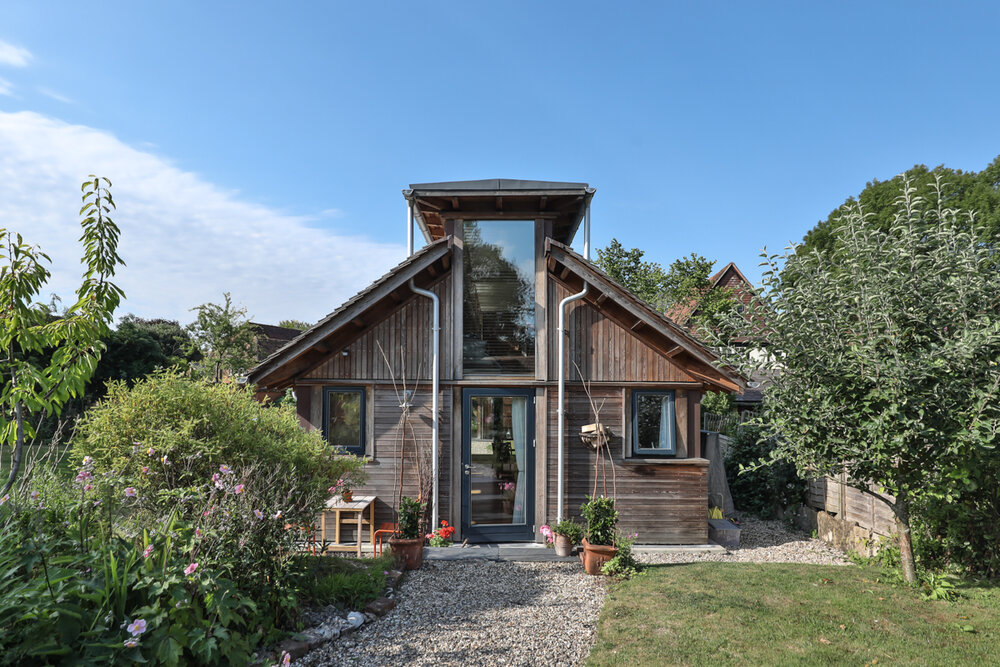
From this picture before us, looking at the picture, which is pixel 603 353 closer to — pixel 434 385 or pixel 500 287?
pixel 500 287

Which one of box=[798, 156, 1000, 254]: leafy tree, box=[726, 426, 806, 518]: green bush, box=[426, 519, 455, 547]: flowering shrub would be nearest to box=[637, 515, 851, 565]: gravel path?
box=[726, 426, 806, 518]: green bush

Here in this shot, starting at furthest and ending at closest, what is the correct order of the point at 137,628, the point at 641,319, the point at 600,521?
1. the point at 641,319
2. the point at 600,521
3. the point at 137,628

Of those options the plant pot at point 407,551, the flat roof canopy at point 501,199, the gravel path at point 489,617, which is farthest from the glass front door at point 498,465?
the flat roof canopy at point 501,199

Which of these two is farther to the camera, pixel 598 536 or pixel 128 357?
pixel 128 357

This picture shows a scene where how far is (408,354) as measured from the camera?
941cm

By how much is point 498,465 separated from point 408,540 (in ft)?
7.78

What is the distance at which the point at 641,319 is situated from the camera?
8.95 m

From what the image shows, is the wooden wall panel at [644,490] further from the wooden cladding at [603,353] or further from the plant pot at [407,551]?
the plant pot at [407,551]

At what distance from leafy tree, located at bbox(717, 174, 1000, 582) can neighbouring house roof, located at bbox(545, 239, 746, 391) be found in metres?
1.99

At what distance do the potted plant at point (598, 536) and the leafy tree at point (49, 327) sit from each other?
6329mm

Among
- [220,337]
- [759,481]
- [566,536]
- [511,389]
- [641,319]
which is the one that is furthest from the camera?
[220,337]

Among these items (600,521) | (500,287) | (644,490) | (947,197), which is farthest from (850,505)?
(947,197)

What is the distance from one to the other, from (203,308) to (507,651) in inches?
716

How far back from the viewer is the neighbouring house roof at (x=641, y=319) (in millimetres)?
8852
